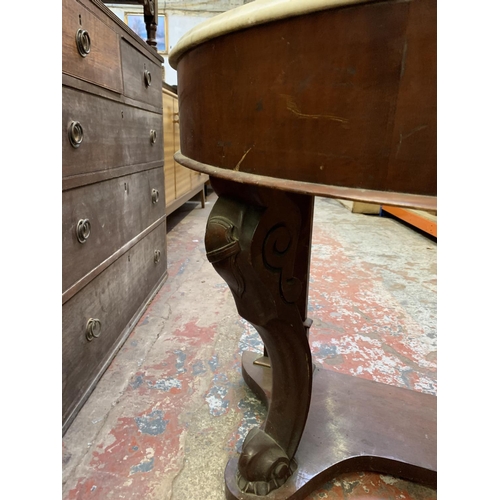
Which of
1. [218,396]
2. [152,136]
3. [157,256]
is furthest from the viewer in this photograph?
[157,256]

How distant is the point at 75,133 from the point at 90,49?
27 centimetres

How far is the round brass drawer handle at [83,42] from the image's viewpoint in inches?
38.5

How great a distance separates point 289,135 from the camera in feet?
1.33

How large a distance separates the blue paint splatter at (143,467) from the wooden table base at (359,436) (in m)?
0.19

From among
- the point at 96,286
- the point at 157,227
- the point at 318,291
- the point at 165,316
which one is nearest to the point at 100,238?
the point at 96,286

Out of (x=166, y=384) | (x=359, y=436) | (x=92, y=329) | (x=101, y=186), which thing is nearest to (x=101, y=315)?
(x=92, y=329)

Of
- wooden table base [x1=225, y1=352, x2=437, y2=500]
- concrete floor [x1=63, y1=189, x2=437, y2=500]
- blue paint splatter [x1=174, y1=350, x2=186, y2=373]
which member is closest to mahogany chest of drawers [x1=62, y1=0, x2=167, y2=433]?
concrete floor [x1=63, y1=189, x2=437, y2=500]

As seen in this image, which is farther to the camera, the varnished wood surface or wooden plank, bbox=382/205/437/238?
wooden plank, bbox=382/205/437/238

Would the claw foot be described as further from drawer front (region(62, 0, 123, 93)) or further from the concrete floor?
drawer front (region(62, 0, 123, 93))

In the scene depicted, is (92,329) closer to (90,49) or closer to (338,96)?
(90,49)

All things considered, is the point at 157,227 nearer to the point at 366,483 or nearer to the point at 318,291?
the point at 318,291

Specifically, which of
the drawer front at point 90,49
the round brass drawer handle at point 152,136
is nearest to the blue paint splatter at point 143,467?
the drawer front at point 90,49

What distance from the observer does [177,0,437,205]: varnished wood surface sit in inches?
12.9

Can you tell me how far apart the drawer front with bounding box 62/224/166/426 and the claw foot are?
516 millimetres
